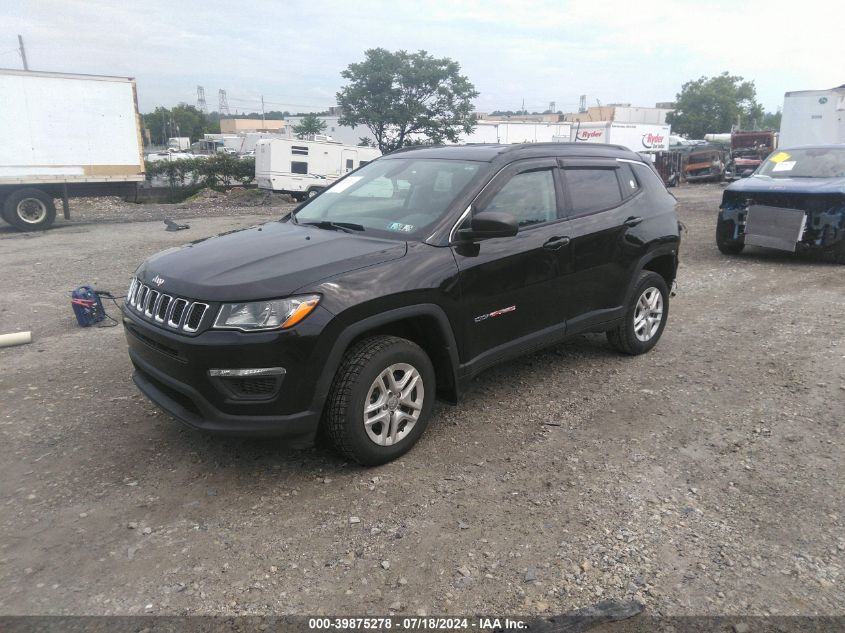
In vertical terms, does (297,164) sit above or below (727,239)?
above

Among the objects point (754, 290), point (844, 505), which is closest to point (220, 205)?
point (754, 290)

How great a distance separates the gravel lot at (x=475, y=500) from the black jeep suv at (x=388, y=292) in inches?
17.1

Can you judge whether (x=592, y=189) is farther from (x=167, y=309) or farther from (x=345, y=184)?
(x=167, y=309)

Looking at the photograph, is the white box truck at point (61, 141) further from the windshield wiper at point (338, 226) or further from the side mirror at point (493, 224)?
the side mirror at point (493, 224)

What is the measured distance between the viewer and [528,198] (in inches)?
168

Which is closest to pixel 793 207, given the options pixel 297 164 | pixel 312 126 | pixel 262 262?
pixel 262 262

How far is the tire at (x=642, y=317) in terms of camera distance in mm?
5184

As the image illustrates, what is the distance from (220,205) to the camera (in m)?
21.6

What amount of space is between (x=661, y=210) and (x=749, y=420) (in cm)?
202

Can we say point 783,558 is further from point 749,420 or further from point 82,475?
point 82,475

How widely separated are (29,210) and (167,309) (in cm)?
1462

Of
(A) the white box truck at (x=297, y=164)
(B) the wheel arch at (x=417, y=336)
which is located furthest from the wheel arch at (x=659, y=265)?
(A) the white box truck at (x=297, y=164)

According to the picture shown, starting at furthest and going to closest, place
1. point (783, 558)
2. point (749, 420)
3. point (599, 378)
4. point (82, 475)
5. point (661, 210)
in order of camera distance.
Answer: point (661, 210) → point (599, 378) → point (749, 420) → point (82, 475) → point (783, 558)

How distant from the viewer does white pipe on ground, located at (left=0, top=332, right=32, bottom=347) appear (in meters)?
5.71
